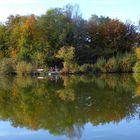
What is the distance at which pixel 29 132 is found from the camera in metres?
12.8

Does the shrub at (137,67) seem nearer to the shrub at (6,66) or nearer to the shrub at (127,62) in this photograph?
the shrub at (127,62)

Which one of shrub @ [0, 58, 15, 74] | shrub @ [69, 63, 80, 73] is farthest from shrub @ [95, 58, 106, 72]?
shrub @ [0, 58, 15, 74]

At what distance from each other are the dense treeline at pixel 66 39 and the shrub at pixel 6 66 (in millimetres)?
1363

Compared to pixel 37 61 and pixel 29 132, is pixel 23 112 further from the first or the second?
pixel 37 61

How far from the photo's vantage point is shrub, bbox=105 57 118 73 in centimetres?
4995

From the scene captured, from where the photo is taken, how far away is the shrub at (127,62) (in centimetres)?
4974

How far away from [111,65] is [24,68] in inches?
427

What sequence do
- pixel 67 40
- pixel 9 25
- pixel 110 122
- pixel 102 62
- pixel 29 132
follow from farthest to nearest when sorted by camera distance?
pixel 9 25, pixel 67 40, pixel 102 62, pixel 110 122, pixel 29 132

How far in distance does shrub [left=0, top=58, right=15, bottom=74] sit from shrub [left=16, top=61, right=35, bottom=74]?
1118mm

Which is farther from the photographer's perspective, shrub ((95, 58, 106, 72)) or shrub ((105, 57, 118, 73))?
shrub ((95, 58, 106, 72))

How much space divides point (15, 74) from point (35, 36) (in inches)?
296

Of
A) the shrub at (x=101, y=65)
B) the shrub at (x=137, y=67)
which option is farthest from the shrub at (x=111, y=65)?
the shrub at (x=137, y=67)

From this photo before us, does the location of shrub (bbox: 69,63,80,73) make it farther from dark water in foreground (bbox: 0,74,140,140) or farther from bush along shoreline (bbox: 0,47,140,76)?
dark water in foreground (bbox: 0,74,140,140)

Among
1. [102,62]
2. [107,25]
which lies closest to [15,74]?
[102,62]
